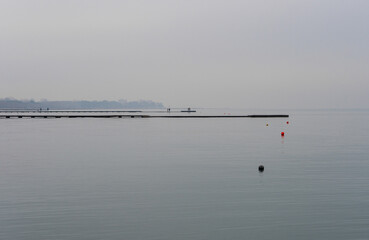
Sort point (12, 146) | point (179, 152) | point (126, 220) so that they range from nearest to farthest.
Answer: point (126, 220) < point (179, 152) < point (12, 146)

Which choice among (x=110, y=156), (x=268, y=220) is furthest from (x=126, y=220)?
(x=110, y=156)

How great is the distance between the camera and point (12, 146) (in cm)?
5216

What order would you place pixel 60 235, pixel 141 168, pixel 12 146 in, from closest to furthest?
pixel 60 235, pixel 141 168, pixel 12 146

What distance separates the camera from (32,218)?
17.6m

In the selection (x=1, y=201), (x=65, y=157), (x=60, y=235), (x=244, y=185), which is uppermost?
(x=65, y=157)

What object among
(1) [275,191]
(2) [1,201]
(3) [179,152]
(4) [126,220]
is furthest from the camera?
(3) [179,152]

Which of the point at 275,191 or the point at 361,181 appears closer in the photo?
the point at 275,191

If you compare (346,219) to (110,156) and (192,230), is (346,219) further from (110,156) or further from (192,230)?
(110,156)

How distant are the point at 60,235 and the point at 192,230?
499cm

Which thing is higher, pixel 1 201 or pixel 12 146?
pixel 12 146

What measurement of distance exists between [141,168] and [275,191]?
12896 millimetres

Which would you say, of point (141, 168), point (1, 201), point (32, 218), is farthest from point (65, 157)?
point (32, 218)

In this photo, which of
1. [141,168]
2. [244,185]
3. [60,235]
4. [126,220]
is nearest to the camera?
[60,235]

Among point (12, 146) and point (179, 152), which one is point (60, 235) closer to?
point (179, 152)
